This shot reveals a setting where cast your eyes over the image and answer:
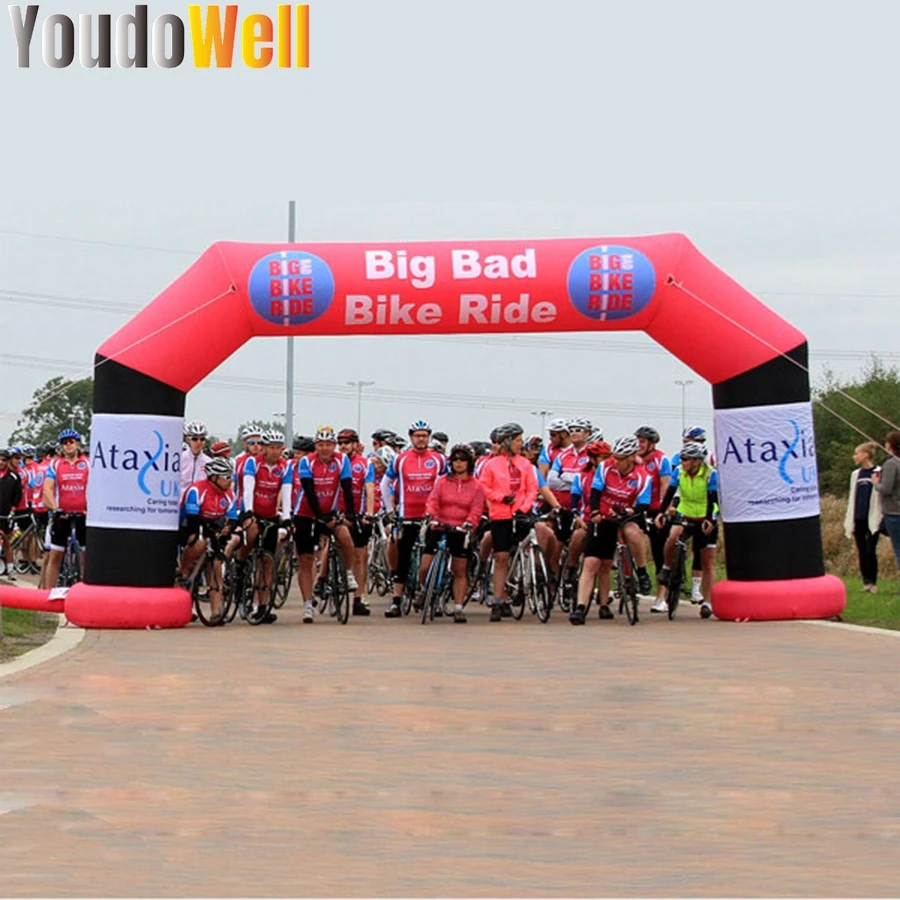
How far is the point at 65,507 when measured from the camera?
22359 mm

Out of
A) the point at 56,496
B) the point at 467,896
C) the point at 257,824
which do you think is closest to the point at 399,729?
the point at 257,824

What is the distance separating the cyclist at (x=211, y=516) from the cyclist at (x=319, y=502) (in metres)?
0.70

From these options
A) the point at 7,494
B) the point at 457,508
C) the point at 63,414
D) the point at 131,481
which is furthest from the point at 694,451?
the point at 63,414

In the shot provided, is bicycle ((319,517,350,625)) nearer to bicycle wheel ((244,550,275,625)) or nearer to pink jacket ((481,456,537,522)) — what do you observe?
bicycle wheel ((244,550,275,625))

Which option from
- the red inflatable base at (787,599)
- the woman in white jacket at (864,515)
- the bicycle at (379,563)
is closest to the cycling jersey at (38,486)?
the bicycle at (379,563)

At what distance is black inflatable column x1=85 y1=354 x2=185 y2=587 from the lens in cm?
1892

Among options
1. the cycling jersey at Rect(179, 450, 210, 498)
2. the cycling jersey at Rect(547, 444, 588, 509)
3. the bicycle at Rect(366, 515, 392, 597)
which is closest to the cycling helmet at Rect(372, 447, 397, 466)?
the bicycle at Rect(366, 515, 392, 597)

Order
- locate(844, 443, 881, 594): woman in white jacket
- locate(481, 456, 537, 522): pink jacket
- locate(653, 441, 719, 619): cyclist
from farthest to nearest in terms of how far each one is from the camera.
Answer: locate(844, 443, 881, 594): woman in white jacket < locate(653, 441, 719, 619): cyclist < locate(481, 456, 537, 522): pink jacket

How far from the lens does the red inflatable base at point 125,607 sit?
1858 cm

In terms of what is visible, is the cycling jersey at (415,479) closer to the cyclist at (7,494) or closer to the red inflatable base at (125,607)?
the red inflatable base at (125,607)

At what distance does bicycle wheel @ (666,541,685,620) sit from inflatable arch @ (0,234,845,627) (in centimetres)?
52

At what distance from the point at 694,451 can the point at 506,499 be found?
2.04m

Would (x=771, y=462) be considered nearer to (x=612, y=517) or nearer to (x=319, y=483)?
(x=612, y=517)

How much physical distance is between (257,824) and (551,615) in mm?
12442
